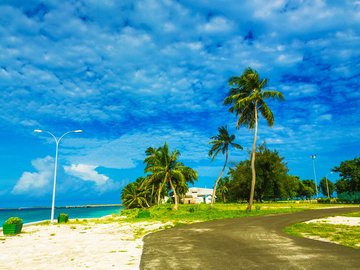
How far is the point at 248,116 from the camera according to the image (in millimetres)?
36062

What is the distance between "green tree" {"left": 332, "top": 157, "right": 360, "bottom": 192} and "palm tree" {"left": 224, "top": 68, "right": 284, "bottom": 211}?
3630cm

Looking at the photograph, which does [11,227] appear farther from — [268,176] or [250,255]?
[268,176]

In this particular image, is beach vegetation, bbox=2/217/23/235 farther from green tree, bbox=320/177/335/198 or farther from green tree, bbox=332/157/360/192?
green tree, bbox=320/177/335/198

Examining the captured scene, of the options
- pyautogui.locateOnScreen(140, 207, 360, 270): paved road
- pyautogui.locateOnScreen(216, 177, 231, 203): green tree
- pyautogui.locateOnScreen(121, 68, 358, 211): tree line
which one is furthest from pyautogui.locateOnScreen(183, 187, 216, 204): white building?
pyautogui.locateOnScreen(140, 207, 360, 270): paved road

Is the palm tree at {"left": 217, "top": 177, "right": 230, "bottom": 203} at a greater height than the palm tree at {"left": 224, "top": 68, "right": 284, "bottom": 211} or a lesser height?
lesser

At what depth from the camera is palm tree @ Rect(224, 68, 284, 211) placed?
33.9 metres

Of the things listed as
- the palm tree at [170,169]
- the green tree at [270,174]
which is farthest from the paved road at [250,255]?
the green tree at [270,174]

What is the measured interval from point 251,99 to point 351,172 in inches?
1598

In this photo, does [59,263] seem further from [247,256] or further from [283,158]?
[283,158]

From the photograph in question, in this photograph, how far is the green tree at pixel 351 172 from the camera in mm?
59656

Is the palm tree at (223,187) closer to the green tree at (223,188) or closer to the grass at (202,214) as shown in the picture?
the green tree at (223,188)

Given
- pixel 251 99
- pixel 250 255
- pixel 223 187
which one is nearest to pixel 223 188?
pixel 223 187

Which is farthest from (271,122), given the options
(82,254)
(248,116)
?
(82,254)

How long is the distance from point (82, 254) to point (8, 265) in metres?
2.27
